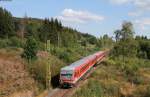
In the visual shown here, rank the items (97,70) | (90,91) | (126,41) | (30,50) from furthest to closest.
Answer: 1. (126,41)
2. (97,70)
3. (30,50)
4. (90,91)

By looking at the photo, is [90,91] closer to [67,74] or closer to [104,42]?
[67,74]

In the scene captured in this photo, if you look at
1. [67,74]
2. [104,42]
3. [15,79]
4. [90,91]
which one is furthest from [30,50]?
[104,42]

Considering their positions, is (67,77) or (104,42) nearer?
(67,77)

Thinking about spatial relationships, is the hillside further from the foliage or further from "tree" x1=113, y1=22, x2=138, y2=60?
the foliage

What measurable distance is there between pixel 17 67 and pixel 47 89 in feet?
24.2

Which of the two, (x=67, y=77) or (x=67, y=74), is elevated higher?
(x=67, y=74)

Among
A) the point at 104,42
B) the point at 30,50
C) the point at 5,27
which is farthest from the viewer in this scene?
the point at 104,42

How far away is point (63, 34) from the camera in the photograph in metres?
100

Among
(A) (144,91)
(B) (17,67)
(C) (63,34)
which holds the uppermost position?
(C) (63,34)

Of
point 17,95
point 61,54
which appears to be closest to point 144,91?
point 17,95

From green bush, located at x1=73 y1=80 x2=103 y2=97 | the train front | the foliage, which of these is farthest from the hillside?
the foliage

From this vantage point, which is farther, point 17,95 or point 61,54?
point 61,54

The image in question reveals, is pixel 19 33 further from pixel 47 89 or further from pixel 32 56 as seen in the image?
pixel 47 89

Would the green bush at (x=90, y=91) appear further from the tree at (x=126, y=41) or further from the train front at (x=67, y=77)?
the tree at (x=126, y=41)
